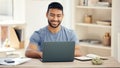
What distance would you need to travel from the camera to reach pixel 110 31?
459 centimetres

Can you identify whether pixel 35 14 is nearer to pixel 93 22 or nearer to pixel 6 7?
pixel 6 7

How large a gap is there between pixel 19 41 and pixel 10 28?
0.91ft

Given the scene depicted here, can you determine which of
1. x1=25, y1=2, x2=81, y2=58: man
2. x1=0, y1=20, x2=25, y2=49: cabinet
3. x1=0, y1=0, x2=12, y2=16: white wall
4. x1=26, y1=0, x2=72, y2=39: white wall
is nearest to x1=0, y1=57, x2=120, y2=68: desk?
x1=25, y1=2, x2=81, y2=58: man

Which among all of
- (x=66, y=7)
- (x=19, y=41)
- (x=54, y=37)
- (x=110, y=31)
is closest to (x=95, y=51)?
(x=110, y=31)

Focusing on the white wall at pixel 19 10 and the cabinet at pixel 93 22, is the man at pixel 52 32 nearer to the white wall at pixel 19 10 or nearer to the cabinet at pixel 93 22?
the white wall at pixel 19 10

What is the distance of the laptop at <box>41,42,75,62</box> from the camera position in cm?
257

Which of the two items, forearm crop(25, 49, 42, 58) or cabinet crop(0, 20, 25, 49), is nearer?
forearm crop(25, 49, 42, 58)

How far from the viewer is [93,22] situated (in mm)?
4770

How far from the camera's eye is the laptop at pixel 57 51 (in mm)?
2568

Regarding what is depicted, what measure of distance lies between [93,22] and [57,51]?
7.53 ft

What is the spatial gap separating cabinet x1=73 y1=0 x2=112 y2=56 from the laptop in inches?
71.4

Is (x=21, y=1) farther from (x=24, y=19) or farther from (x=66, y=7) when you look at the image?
(x=66, y=7)

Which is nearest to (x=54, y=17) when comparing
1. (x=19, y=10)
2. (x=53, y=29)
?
(x=53, y=29)

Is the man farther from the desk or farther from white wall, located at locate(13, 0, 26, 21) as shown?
white wall, located at locate(13, 0, 26, 21)
